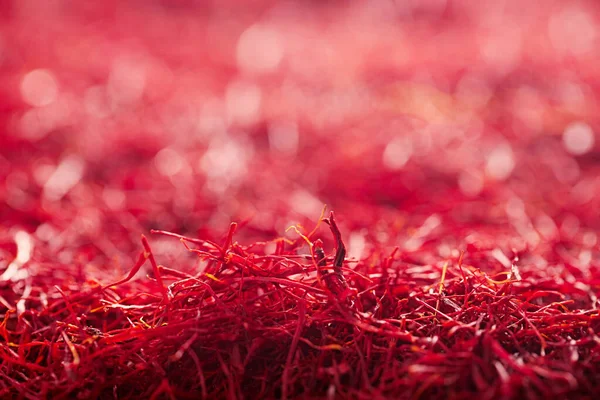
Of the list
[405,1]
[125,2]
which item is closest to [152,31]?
[125,2]

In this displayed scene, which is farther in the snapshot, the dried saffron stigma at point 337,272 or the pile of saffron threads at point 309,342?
the dried saffron stigma at point 337,272

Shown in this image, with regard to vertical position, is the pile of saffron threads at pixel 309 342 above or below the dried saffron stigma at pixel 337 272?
below

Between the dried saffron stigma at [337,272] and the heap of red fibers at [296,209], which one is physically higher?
the dried saffron stigma at [337,272]

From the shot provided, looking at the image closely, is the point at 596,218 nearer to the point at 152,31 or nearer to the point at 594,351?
the point at 594,351

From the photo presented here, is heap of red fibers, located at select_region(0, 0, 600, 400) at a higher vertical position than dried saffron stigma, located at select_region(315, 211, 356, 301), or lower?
lower

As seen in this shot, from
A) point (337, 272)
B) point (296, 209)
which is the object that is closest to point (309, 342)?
point (337, 272)

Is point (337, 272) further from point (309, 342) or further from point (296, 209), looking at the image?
point (296, 209)

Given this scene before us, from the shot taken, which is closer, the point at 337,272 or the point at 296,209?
the point at 337,272

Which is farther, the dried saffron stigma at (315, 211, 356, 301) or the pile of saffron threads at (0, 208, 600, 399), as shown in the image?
the dried saffron stigma at (315, 211, 356, 301)

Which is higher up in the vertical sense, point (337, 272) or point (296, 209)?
point (337, 272)
